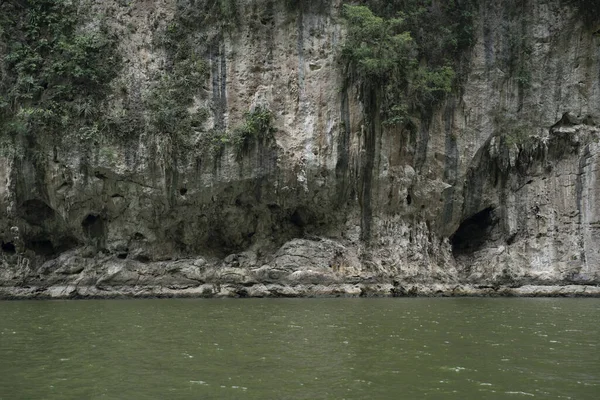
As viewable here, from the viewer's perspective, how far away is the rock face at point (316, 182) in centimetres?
2886

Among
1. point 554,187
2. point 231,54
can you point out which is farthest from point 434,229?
point 231,54

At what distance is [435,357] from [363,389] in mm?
2698

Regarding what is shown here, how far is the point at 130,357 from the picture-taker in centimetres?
1045

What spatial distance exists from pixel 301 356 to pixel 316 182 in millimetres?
20113

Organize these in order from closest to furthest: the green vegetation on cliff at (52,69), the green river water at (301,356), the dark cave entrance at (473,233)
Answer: the green river water at (301,356) → the green vegetation on cliff at (52,69) → the dark cave entrance at (473,233)

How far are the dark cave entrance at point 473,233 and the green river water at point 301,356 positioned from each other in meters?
15.6

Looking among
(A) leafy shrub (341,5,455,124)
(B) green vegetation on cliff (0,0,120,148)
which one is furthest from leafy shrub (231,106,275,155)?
(B) green vegetation on cliff (0,0,120,148)

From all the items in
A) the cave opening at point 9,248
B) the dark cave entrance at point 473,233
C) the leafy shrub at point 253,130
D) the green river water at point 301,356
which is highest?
the leafy shrub at point 253,130

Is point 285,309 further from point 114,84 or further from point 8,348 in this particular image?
point 114,84

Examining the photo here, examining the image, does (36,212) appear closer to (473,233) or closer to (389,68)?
(389,68)

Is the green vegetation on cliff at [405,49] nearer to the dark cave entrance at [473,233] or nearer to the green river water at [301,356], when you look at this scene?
the dark cave entrance at [473,233]

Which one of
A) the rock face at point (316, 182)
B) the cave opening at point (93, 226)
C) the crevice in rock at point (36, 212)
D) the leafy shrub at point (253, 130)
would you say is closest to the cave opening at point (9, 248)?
the rock face at point (316, 182)

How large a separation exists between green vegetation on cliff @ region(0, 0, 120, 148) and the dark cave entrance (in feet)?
66.6

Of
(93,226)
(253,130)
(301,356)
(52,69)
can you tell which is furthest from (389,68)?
(301,356)
